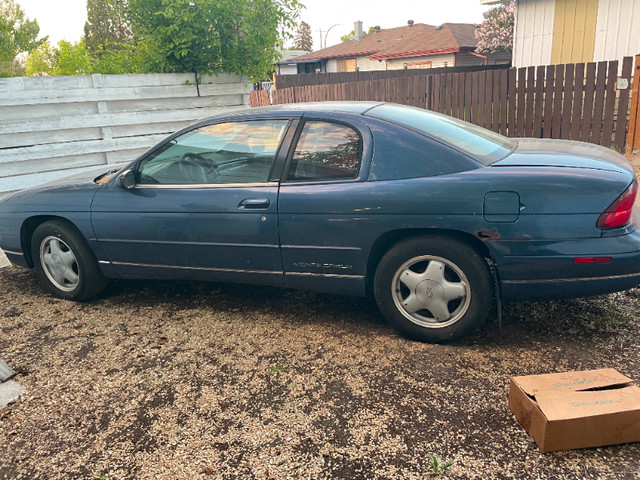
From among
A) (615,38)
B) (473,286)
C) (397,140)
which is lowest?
(473,286)

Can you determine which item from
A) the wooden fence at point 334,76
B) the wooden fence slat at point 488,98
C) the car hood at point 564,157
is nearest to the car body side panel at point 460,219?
the car hood at point 564,157

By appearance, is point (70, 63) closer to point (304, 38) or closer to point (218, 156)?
point (218, 156)

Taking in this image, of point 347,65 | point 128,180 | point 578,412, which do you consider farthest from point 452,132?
point 347,65

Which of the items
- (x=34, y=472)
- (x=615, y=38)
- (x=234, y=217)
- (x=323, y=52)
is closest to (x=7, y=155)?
(x=234, y=217)

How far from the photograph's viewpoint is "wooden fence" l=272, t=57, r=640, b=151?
25.7 feet

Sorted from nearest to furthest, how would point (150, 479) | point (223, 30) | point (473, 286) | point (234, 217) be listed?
1. point (150, 479)
2. point (473, 286)
3. point (234, 217)
4. point (223, 30)

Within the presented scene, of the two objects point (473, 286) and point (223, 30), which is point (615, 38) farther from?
point (473, 286)

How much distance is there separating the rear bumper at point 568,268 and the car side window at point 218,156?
5.73 ft

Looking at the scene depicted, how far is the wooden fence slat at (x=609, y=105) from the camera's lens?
768 cm

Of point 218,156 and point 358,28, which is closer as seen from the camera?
point 218,156

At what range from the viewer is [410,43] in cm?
3375

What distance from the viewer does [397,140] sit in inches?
133

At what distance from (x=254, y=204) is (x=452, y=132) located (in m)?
1.46

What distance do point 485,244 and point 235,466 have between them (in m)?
1.85
